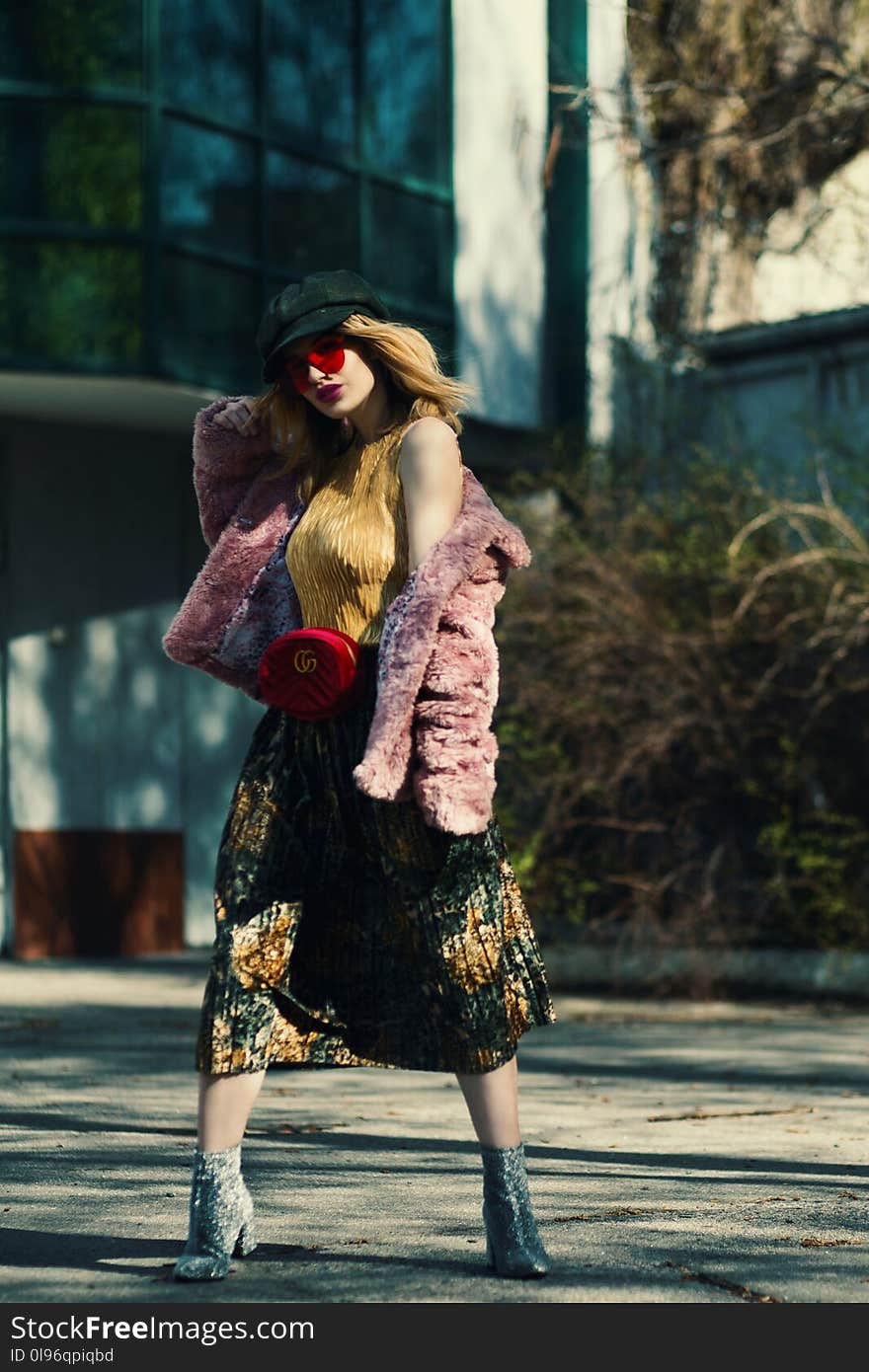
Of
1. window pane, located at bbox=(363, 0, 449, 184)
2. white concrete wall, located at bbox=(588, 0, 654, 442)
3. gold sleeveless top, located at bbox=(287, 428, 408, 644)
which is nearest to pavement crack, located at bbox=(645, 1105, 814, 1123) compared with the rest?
gold sleeveless top, located at bbox=(287, 428, 408, 644)

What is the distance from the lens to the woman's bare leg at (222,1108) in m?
3.76

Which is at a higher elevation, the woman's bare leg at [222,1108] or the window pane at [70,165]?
the window pane at [70,165]

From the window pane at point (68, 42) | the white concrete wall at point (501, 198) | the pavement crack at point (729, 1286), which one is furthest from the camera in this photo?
the white concrete wall at point (501, 198)

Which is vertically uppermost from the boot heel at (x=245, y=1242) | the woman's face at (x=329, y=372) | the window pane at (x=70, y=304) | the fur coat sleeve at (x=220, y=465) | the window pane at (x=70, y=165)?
the window pane at (x=70, y=165)

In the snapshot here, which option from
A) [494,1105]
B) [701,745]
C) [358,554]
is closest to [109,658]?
[701,745]

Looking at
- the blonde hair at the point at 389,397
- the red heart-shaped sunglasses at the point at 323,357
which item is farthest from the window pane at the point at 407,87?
the red heart-shaped sunglasses at the point at 323,357

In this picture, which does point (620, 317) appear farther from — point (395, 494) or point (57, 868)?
point (395, 494)

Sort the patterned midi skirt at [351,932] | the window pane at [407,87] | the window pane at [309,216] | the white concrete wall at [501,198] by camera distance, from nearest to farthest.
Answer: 1. the patterned midi skirt at [351,932]
2. the window pane at [309,216]
3. the window pane at [407,87]
4. the white concrete wall at [501,198]

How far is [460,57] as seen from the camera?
1478cm

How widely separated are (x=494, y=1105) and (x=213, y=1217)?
566 millimetres

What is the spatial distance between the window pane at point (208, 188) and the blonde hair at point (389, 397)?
8.14 m

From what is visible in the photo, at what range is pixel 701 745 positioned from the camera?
10656mm

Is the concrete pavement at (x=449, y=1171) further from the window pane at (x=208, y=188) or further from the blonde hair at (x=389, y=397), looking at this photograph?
the window pane at (x=208, y=188)

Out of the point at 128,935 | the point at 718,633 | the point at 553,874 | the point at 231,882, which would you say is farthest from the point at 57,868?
the point at 231,882
